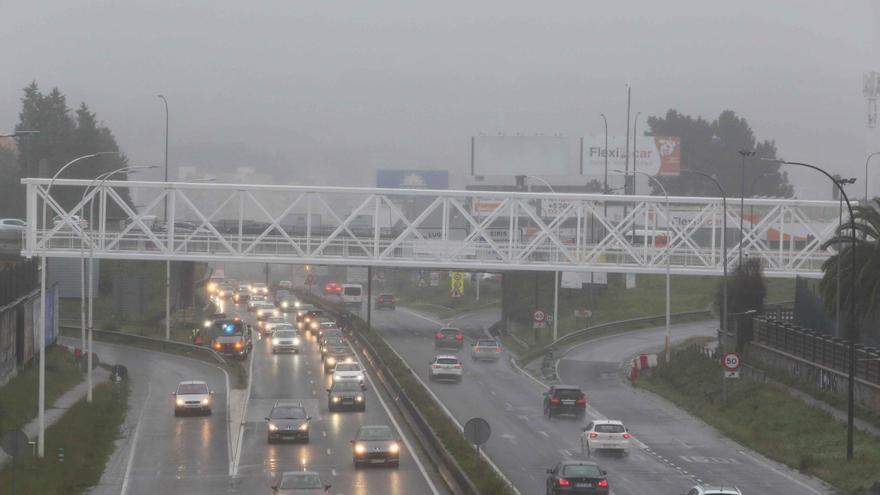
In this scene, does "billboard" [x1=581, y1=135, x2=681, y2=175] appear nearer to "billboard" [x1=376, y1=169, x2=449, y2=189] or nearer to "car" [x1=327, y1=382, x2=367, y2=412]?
"billboard" [x1=376, y1=169, x2=449, y2=189]

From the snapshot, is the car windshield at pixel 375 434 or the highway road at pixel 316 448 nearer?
the highway road at pixel 316 448

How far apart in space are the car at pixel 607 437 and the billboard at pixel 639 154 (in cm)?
10639

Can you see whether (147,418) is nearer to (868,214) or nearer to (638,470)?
(638,470)

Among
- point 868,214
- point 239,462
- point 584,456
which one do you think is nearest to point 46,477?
point 239,462

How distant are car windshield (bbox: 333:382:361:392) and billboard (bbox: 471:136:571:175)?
3346 inches

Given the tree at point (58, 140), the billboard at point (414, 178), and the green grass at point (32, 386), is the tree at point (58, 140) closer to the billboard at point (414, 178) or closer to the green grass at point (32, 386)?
the billboard at point (414, 178)

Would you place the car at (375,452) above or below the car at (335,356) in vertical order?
above

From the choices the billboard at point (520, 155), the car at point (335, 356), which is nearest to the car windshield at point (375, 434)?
the car at point (335, 356)

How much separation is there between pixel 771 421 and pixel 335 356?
102 ft

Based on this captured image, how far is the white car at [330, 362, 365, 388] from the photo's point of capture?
6100 centimetres

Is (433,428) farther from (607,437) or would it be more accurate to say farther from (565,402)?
(565,402)

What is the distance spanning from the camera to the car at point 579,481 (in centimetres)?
3228

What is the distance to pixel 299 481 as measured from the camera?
3117cm

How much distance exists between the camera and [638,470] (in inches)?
1559
